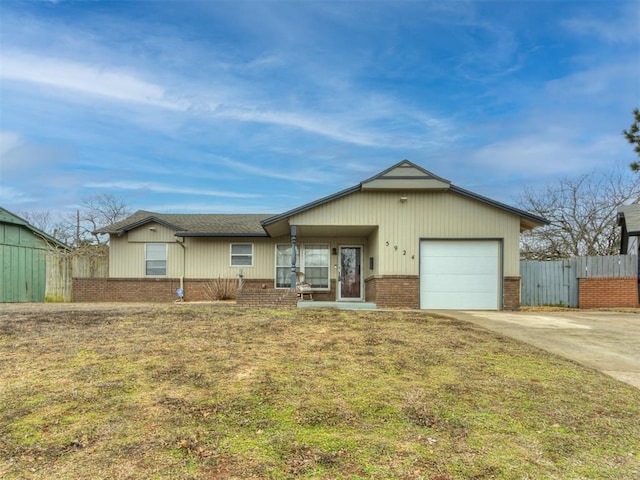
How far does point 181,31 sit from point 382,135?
11600 millimetres

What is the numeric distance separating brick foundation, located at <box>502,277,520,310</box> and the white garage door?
0.22m

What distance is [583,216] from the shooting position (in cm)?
2400

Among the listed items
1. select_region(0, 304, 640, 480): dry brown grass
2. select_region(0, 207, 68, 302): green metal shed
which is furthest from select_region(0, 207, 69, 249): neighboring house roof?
select_region(0, 304, 640, 480): dry brown grass

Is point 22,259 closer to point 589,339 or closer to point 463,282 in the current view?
point 463,282

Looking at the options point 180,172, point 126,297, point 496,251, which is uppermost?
A: point 180,172

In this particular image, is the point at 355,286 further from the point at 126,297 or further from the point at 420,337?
the point at 420,337

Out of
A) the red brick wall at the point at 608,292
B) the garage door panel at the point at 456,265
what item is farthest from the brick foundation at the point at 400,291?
the red brick wall at the point at 608,292

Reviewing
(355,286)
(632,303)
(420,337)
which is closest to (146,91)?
(355,286)

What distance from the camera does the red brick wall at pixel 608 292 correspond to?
15797mm

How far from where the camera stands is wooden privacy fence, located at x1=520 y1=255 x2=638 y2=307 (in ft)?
52.4

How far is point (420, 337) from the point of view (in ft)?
23.2

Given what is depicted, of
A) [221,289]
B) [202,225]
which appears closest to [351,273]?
[221,289]

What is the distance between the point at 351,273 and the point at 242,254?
4694mm

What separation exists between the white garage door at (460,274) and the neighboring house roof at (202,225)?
6841mm
